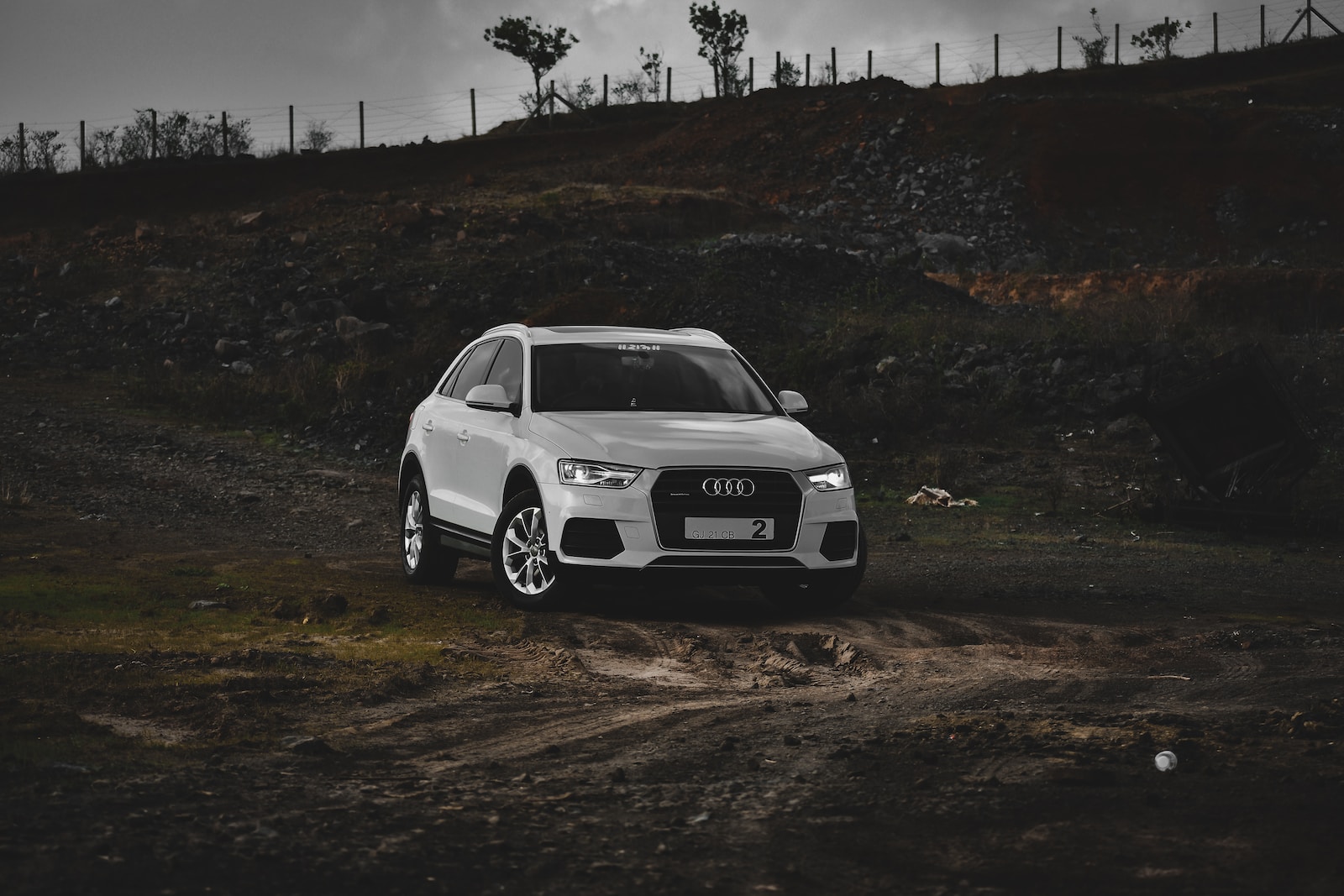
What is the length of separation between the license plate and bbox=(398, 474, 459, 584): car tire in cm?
261

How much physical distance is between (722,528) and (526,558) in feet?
4.57

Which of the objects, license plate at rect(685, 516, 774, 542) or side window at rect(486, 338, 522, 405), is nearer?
license plate at rect(685, 516, 774, 542)

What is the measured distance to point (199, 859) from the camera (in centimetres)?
392

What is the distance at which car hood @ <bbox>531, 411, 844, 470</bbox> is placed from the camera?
8.59m

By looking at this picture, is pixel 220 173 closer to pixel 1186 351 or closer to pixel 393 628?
pixel 1186 351

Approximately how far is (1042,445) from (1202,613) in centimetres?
1043

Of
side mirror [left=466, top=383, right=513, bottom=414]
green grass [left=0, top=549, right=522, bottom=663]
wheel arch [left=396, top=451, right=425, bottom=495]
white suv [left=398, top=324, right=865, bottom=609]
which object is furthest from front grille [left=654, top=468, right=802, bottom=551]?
wheel arch [left=396, top=451, right=425, bottom=495]

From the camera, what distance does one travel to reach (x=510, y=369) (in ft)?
32.8

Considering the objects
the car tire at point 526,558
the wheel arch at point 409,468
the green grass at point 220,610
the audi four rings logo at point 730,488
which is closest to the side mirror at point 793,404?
the audi four rings logo at point 730,488

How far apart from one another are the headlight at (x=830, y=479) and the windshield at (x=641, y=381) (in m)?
1.02

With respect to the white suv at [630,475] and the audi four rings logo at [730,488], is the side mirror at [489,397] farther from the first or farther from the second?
the audi four rings logo at [730,488]

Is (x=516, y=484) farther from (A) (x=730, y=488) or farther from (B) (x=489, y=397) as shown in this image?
(A) (x=730, y=488)

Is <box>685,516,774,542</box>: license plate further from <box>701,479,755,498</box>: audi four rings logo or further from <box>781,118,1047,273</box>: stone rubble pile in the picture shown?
<box>781,118,1047,273</box>: stone rubble pile

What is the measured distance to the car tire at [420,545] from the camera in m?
10.5
